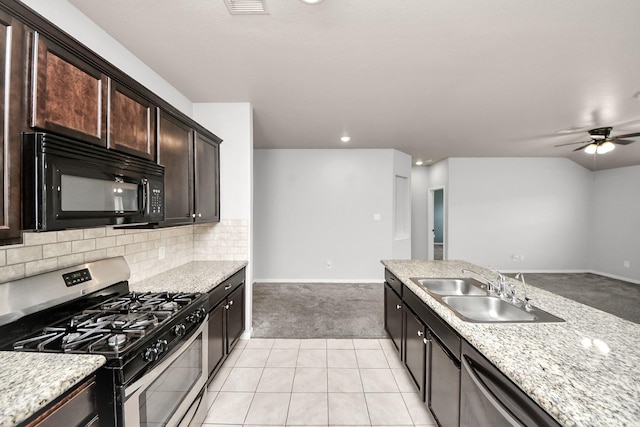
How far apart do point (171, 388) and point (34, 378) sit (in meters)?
0.69

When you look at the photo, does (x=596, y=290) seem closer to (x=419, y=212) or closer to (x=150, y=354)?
(x=419, y=212)

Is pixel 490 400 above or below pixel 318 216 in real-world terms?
below

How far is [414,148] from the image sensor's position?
5.47 meters

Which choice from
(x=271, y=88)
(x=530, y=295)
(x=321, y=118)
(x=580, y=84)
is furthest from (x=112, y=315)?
(x=580, y=84)

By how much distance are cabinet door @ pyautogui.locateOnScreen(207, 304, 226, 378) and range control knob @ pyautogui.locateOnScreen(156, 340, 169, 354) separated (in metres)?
0.69

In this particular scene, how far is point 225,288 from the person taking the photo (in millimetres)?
2414

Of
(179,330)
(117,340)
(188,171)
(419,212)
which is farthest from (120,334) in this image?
(419,212)

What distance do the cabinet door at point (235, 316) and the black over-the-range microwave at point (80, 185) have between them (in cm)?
119

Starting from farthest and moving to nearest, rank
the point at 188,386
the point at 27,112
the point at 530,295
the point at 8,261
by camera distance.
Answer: the point at 530,295, the point at 188,386, the point at 8,261, the point at 27,112

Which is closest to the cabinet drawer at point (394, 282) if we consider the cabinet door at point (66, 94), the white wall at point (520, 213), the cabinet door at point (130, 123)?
the cabinet door at point (130, 123)

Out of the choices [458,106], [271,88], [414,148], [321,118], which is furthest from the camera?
[414,148]

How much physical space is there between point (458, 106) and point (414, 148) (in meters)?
2.21

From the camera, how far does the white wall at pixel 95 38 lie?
5.13 feet

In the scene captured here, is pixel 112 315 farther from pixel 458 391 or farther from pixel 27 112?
pixel 458 391
